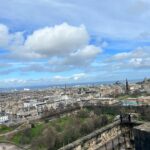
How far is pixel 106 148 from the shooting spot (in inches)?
244

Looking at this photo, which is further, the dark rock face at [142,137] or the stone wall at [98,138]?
the stone wall at [98,138]

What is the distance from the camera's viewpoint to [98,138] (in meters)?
6.01

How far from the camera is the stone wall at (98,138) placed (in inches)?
213

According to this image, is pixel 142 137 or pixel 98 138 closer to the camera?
pixel 142 137

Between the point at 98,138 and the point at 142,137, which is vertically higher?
the point at 142,137

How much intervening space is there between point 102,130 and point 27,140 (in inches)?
1226

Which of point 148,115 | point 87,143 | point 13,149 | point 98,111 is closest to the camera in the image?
point 87,143

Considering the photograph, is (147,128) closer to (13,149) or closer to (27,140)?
(13,149)

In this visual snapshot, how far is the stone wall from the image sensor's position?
213 inches

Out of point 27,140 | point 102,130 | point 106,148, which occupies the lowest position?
point 27,140

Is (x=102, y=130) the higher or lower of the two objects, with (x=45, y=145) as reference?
higher

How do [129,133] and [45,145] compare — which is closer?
[129,133]

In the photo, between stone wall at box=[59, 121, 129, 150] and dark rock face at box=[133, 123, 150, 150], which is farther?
stone wall at box=[59, 121, 129, 150]

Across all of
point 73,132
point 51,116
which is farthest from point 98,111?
point 73,132
